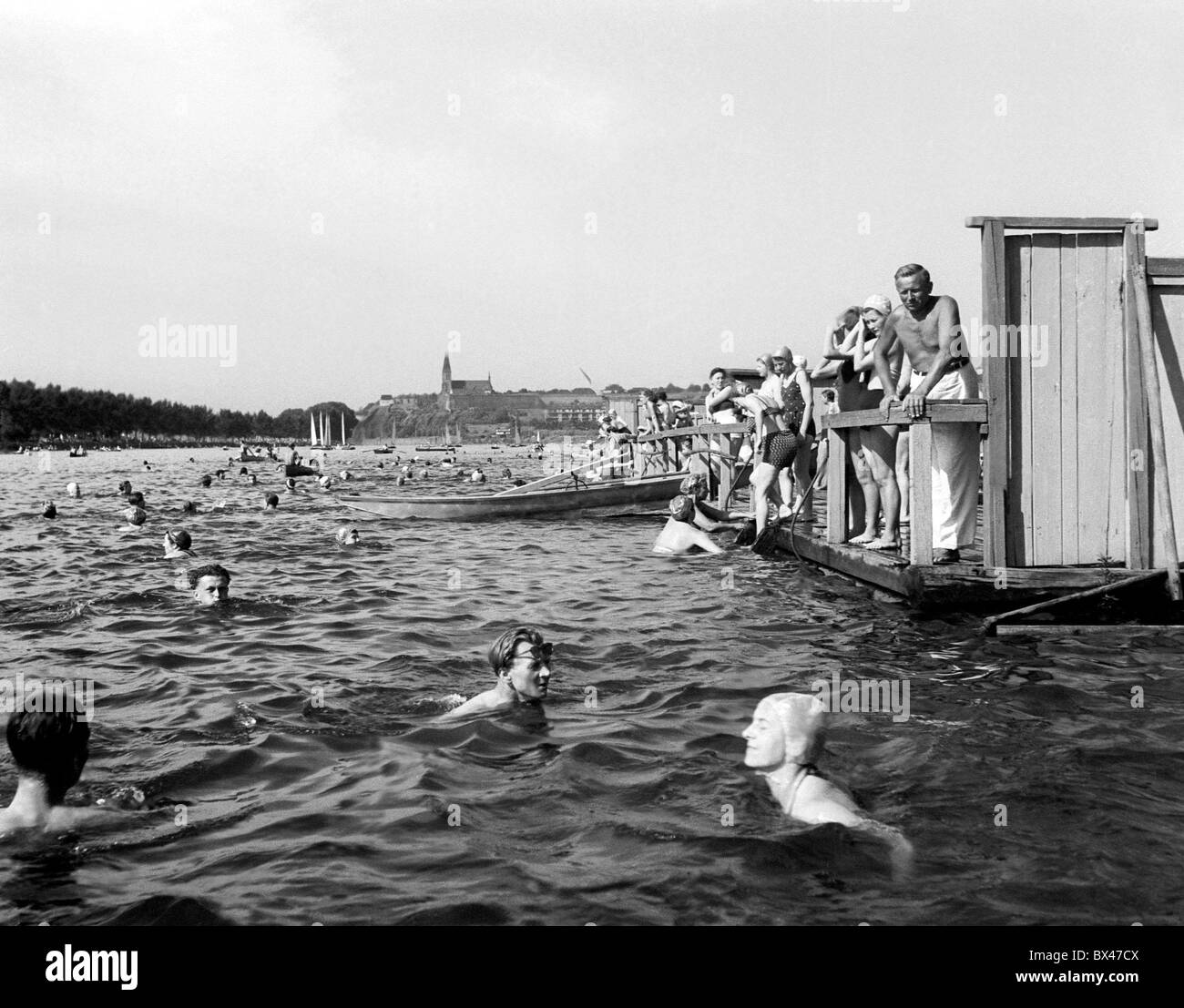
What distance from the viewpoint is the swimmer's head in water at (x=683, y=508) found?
51.4ft

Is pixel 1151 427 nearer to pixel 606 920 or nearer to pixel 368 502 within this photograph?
pixel 606 920

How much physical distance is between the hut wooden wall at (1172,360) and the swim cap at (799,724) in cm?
576

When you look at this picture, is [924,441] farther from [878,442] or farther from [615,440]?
[615,440]

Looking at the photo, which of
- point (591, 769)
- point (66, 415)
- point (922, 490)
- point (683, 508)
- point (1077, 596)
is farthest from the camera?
point (66, 415)

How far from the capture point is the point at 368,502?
24.5m

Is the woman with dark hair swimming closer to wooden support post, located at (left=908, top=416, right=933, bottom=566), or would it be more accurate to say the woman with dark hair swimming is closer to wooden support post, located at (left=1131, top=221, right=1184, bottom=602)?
wooden support post, located at (left=908, top=416, right=933, bottom=566)

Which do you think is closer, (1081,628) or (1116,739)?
(1116,739)

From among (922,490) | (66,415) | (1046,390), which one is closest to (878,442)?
(922,490)

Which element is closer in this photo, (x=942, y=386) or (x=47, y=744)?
(x=47, y=744)

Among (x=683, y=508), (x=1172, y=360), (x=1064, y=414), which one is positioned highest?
(x=1172, y=360)

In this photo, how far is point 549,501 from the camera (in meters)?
23.2

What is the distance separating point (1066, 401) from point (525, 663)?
5739 millimetres
